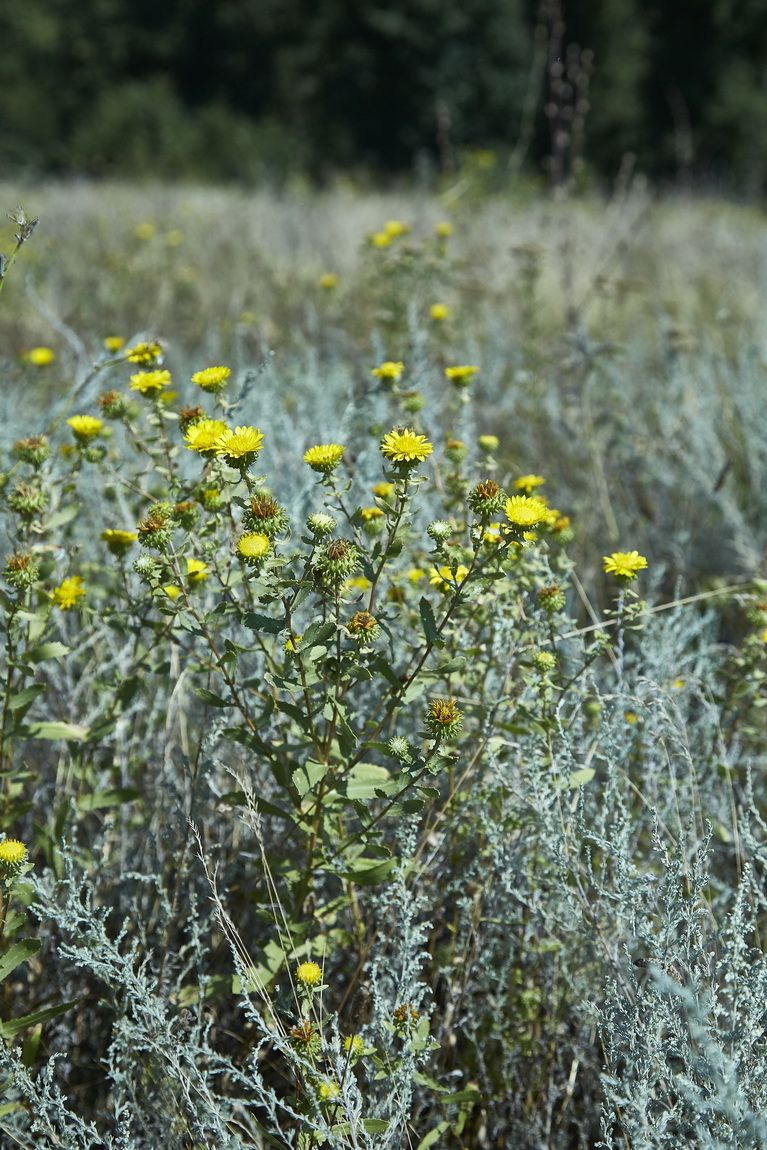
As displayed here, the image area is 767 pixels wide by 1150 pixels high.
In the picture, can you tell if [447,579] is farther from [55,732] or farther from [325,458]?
→ [55,732]

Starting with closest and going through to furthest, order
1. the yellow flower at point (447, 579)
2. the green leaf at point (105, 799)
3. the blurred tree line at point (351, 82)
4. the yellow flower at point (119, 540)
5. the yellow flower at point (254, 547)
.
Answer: the yellow flower at point (254, 547), the yellow flower at point (447, 579), the green leaf at point (105, 799), the yellow flower at point (119, 540), the blurred tree line at point (351, 82)

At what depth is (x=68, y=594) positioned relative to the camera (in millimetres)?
1671

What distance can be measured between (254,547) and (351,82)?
76.6 feet

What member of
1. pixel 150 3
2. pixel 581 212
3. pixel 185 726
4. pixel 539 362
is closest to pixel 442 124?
pixel 539 362

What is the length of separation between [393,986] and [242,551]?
809 mm

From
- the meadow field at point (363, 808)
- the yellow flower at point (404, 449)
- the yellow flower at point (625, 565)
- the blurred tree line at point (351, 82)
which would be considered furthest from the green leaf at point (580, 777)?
the blurred tree line at point (351, 82)

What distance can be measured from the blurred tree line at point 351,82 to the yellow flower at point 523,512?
55.7 feet

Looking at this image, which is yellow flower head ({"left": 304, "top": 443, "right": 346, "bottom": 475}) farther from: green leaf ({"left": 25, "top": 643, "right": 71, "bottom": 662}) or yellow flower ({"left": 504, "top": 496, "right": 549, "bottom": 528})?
green leaf ({"left": 25, "top": 643, "right": 71, "bottom": 662})

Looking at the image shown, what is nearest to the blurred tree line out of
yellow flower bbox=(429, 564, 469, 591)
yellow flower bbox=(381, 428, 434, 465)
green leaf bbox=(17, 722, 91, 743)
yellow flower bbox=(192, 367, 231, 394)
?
yellow flower bbox=(192, 367, 231, 394)

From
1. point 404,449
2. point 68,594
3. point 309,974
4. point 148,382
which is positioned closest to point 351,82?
point 148,382

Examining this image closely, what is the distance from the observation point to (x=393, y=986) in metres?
1.51

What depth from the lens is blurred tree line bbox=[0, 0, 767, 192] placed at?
19.1m

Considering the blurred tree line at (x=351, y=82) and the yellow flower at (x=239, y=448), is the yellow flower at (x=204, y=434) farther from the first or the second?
the blurred tree line at (x=351, y=82)

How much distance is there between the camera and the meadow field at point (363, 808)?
1234mm
